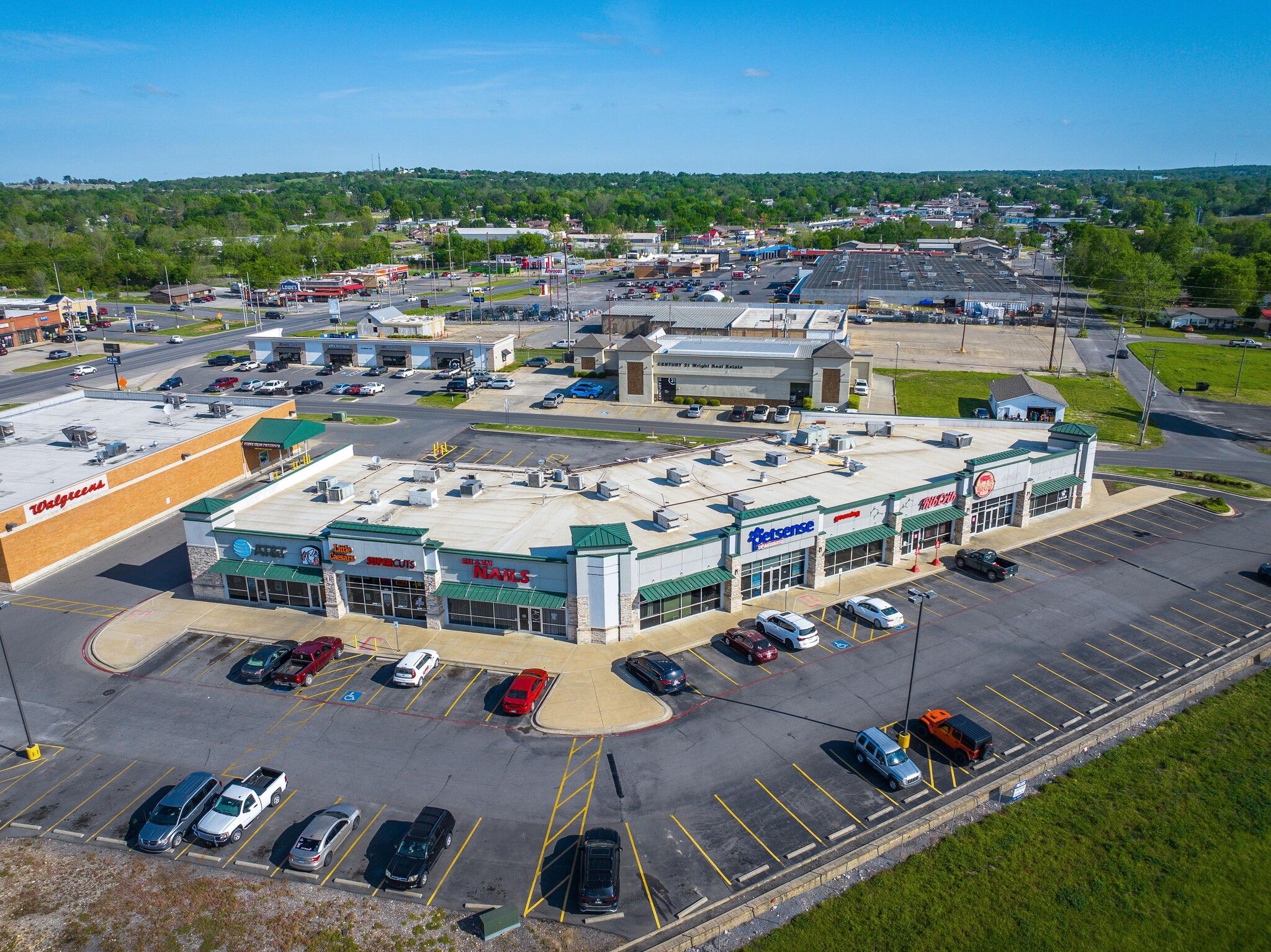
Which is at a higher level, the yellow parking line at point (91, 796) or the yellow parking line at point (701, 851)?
the yellow parking line at point (91, 796)

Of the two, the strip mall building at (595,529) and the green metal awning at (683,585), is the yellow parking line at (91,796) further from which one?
the green metal awning at (683,585)

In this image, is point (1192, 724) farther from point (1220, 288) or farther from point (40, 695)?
point (1220, 288)

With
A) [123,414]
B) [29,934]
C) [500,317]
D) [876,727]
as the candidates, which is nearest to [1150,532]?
[876,727]

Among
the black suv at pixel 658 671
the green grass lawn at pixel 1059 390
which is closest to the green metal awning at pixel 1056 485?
the green grass lawn at pixel 1059 390

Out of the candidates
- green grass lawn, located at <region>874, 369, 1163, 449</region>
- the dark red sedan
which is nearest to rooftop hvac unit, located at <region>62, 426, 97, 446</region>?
the dark red sedan

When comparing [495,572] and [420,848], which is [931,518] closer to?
[495,572]

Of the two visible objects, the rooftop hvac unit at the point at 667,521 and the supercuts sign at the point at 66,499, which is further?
the supercuts sign at the point at 66,499
